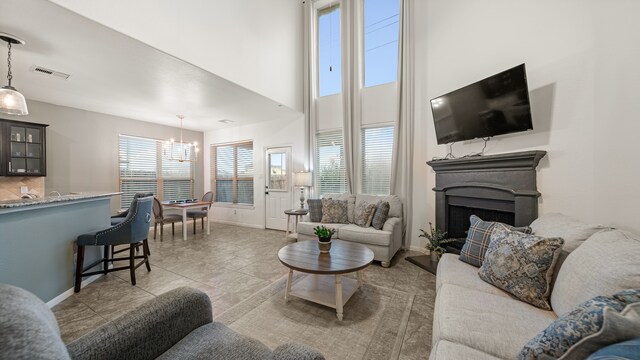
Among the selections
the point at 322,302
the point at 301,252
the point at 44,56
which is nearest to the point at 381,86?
the point at 301,252

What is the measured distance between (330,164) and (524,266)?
367 centimetres

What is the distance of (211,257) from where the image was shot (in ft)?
11.7

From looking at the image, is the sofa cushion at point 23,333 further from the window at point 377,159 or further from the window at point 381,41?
the window at point 381,41

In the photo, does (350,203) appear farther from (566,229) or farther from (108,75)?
(108,75)

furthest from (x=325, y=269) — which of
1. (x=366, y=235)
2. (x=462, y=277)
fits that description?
(x=366, y=235)

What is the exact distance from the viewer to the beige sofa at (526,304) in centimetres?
104

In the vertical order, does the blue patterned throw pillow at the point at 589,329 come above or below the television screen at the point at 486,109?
below

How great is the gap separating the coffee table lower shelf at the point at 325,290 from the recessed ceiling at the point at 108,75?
9.53ft

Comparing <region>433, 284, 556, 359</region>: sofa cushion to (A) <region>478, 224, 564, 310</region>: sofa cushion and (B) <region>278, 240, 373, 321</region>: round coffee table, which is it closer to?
(A) <region>478, 224, 564, 310</region>: sofa cushion

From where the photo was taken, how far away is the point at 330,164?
192 inches

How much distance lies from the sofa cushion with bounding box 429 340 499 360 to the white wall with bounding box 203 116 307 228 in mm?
4265

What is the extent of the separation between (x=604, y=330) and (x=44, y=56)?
4.69 metres

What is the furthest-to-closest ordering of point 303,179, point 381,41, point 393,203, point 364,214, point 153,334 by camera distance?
point 303,179
point 381,41
point 393,203
point 364,214
point 153,334

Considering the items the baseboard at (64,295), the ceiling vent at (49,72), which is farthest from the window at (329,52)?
the baseboard at (64,295)
